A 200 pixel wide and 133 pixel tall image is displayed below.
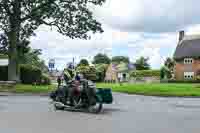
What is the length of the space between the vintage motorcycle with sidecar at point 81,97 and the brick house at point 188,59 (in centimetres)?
5754

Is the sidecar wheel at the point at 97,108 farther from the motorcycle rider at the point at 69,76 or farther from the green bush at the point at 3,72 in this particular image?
the green bush at the point at 3,72

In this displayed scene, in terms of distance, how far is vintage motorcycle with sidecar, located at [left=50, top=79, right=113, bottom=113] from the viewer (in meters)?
14.4

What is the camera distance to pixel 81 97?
14711 millimetres

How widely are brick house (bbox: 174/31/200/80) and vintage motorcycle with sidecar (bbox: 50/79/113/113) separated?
5754cm

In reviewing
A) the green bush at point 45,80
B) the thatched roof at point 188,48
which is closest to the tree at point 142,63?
the thatched roof at point 188,48

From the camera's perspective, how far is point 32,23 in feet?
112

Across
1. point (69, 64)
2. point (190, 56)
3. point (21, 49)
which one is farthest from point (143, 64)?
point (69, 64)

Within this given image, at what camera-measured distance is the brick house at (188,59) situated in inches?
2827

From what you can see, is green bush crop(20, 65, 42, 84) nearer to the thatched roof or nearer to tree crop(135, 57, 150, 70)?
the thatched roof

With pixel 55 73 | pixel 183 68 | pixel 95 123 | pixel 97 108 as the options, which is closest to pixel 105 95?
pixel 97 108

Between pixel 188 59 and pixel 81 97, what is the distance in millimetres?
60455

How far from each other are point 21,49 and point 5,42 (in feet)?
7.51

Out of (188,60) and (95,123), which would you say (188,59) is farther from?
Answer: (95,123)

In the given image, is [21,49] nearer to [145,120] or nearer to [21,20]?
[21,20]
